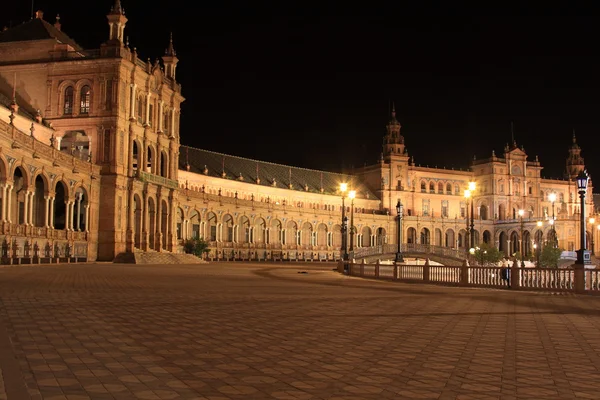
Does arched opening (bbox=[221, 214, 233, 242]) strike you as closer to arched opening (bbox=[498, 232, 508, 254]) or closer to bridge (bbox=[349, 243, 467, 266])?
bridge (bbox=[349, 243, 467, 266])

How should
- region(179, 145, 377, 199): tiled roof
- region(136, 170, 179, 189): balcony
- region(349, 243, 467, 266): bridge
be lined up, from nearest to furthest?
region(136, 170, 179, 189): balcony
region(349, 243, 467, 266): bridge
region(179, 145, 377, 199): tiled roof

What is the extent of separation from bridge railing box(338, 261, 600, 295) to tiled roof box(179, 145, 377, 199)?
51.7 metres

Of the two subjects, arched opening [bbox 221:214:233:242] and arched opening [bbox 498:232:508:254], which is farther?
arched opening [bbox 498:232:508:254]

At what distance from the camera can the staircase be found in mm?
55406

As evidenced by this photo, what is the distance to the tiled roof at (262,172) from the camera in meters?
94.3

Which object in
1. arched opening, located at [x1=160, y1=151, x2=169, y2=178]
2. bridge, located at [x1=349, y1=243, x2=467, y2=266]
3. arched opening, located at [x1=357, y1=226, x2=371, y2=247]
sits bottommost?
bridge, located at [x1=349, y1=243, x2=467, y2=266]

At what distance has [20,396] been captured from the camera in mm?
6324

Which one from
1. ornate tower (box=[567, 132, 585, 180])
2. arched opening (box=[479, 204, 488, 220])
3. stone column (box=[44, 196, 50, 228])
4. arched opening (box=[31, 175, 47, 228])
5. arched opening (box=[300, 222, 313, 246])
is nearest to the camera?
stone column (box=[44, 196, 50, 228])

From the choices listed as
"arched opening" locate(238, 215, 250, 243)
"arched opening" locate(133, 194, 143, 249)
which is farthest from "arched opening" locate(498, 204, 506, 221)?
"arched opening" locate(133, 194, 143, 249)

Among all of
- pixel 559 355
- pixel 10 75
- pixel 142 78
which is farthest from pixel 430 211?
pixel 559 355

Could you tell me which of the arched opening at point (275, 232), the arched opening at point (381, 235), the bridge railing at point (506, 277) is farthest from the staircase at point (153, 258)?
the arched opening at point (381, 235)

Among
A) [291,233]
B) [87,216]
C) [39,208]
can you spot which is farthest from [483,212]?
[39,208]

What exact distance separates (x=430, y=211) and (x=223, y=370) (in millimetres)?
128713

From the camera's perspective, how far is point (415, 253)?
265 ft
